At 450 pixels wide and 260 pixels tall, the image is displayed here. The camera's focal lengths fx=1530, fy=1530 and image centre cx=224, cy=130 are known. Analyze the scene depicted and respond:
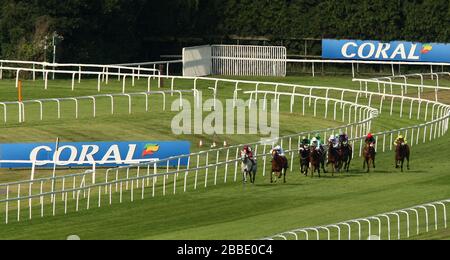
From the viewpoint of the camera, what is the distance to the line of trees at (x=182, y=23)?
60.6 metres

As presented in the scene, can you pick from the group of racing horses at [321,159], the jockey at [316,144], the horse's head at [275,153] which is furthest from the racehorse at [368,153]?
the horse's head at [275,153]

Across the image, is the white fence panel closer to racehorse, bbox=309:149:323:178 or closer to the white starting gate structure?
the white starting gate structure

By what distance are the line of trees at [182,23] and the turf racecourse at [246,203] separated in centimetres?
1777

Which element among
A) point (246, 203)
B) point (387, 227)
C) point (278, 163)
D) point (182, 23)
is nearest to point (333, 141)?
point (278, 163)

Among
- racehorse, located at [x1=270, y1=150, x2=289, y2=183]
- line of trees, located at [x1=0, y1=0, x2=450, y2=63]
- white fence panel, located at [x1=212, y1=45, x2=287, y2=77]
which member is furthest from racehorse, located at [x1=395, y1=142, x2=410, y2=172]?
white fence panel, located at [x1=212, y1=45, x2=287, y2=77]

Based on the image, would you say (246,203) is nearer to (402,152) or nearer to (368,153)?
(368,153)

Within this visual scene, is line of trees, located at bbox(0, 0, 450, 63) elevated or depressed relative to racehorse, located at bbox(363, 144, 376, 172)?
elevated

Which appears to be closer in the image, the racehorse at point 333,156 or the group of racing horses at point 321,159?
the group of racing horses at point 321,159

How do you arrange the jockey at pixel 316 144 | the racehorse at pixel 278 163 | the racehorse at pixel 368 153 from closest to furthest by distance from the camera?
the racehorse at pixel 278 163 → the jockey at pixel 316 144 → the racehorse at pixel 368 153

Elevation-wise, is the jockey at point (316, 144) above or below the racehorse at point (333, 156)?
above

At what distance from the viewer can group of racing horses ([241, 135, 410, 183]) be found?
35.6m

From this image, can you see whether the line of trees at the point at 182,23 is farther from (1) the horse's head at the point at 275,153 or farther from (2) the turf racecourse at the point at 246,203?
(1) the horse's head at the point at 275,153
